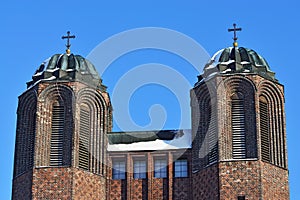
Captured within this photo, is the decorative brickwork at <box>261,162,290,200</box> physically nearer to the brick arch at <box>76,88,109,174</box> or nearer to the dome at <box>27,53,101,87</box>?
the brick arch at <box>76,88,109,174</box>

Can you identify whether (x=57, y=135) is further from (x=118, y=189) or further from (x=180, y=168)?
(x=180, y=168)

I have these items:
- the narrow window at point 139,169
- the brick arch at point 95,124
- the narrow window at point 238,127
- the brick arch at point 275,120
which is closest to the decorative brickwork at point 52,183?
the brick arch at point 95,124

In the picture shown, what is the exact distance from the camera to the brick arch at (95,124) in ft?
179

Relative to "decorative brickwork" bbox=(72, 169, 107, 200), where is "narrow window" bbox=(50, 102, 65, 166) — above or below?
above

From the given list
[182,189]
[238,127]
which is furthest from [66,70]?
[238,127]

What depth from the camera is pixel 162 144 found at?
55375 millimetres

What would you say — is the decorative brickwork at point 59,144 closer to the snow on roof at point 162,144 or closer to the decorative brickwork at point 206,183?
the snow on roof at point 162,144

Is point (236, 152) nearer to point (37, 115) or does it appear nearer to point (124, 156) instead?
point (124, 156)

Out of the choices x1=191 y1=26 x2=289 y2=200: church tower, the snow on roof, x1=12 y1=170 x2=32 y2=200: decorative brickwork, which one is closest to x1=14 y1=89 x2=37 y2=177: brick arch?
x1=12 y1=170 x2=32 y2=200: decorative brickwork

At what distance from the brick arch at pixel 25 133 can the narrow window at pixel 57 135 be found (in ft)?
3.33

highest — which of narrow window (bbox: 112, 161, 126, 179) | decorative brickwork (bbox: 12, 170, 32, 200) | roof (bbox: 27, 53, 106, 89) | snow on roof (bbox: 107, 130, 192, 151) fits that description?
roof (bbox: 27, 53, 106, 89)

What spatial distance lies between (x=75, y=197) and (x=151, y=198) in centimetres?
414

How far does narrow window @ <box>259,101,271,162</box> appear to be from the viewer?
5288 cm

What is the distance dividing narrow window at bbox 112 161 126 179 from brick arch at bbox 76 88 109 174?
2.35 ft
